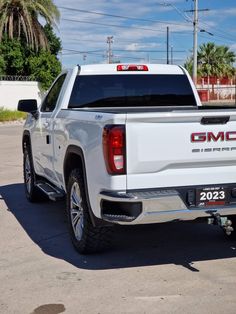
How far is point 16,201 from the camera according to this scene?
8836 mm

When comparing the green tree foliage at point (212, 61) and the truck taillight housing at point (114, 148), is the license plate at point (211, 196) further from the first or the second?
the green tree foliage at point (212, 61)

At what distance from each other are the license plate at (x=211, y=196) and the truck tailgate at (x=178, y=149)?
0.22 ft

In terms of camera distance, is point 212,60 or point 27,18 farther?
point 212,60

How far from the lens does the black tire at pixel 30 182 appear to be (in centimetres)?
846

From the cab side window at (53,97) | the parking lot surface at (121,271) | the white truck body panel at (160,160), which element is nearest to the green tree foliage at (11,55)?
the cab side window at (53,97)

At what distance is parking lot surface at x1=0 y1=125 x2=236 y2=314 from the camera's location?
4484mm

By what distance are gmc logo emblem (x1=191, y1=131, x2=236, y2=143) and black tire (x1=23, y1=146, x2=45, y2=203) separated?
3.99 meters

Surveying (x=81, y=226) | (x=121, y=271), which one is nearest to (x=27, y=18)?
(x=81, y=226)

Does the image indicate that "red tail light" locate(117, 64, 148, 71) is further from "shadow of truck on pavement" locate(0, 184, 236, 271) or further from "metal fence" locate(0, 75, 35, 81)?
"metal fence" locate(0, 75, 35, 81)

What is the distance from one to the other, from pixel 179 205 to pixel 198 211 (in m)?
0.19

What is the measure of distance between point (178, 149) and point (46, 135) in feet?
9.04

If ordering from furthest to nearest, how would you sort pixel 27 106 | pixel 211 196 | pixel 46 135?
pixel 27 106, pixel 46 135, pixel 211 196

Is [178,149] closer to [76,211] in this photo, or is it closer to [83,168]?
[83,168]

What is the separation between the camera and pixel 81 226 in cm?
575
